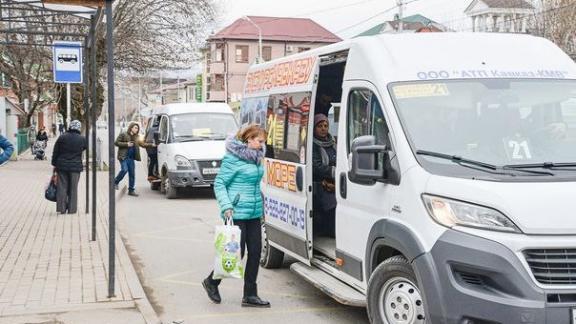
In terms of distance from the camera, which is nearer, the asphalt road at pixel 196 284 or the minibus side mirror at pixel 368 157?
the minibus side mirror at pixel 368 157

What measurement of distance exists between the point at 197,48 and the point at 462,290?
24.0 meters

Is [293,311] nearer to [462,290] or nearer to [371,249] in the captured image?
[371,249]

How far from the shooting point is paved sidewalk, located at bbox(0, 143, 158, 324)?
233 inches

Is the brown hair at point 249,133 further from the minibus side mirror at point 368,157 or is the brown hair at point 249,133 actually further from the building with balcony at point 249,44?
the building with balcony at point 249,44

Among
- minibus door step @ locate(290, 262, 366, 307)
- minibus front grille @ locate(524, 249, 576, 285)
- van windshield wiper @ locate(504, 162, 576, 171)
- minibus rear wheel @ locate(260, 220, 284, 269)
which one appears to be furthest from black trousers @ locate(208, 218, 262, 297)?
minibus front grille @ locate(524, 249, 576, 285)

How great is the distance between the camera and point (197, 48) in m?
27.0

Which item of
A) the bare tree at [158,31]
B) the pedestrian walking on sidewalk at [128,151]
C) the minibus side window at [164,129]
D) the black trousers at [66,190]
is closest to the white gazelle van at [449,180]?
the black trousers at [66,190]

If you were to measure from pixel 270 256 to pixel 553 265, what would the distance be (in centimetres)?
437

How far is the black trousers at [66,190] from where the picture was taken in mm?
11945

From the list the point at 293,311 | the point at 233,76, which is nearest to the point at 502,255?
the point at 293,311

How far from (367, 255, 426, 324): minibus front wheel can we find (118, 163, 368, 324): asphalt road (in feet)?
3.74

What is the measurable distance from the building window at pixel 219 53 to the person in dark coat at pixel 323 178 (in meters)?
72.4

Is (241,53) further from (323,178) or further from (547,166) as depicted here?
(547,166)

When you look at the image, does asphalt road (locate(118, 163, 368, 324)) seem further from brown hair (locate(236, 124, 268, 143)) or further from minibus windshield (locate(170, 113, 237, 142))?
minibus windshield (locate(170, 113, 237, 142))
